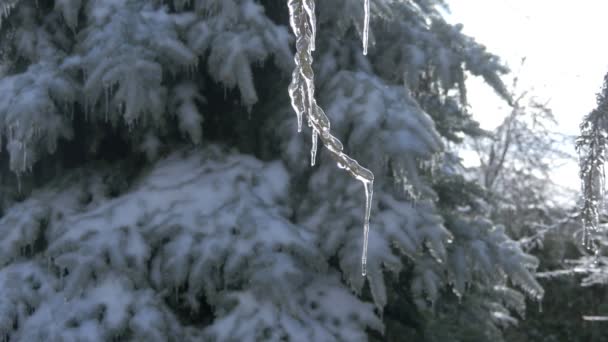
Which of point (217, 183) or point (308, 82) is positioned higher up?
point (308, 82)

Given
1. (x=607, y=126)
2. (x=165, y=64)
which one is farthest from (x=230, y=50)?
(x=607, y=126)

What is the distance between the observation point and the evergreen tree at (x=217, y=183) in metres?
3.21

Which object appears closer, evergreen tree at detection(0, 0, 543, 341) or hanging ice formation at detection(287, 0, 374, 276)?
hanging ice formation at detection(287, 0, 374, 276)

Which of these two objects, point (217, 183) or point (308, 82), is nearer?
point (308, 82)

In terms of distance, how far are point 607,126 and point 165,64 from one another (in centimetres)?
253

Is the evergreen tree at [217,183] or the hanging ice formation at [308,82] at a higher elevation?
the hanging ice formation at [308,82]

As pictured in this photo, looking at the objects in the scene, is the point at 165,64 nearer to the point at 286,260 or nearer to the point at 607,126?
the point at 286,260

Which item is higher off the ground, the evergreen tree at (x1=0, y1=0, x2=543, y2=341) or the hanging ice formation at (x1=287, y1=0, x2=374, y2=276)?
the hanging ice formation at (x1=287, y1=0, x2=374, y2=276)

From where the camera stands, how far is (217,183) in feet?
12.0

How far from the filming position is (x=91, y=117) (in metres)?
3.65

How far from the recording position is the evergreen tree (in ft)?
10.5

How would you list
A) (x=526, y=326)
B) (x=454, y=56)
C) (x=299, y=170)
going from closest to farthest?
1. (x=299, y=170)
2. (x=454, y=56)
3. (x=526, y=326)

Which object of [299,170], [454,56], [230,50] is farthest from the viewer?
[454,56]

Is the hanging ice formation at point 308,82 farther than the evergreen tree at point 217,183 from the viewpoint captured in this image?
No
